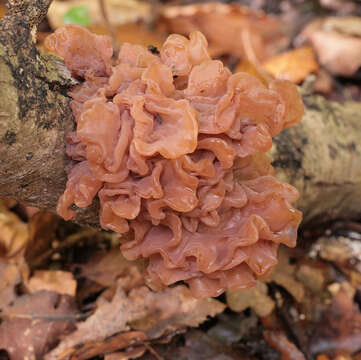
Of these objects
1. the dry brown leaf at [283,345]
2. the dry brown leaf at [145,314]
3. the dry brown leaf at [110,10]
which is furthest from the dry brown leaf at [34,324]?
the dry brown leaf at [110,10]

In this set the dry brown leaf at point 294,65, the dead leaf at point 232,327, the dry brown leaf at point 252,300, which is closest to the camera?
the dead leaf at point 232,327

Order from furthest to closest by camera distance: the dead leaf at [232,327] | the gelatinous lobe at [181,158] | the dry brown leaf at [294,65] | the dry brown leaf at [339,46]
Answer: the dry brown leaf at [339,46]
the dry brown leaf at [294,65]
the dead leaf at [232,327]
the gelatinous lobe at [181,158]

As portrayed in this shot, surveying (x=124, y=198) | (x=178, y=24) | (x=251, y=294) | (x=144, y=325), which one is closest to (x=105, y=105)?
(x=124, y=198)

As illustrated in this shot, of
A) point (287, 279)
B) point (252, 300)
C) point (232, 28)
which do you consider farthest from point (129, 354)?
point (232, 28)

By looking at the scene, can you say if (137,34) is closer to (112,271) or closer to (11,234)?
(11,234)

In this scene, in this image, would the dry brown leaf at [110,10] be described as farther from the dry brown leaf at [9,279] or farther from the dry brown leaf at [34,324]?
the dry brown leaf at [34,324]

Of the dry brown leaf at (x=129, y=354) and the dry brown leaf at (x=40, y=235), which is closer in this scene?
the dry brown leaf at (x=129, y=354)

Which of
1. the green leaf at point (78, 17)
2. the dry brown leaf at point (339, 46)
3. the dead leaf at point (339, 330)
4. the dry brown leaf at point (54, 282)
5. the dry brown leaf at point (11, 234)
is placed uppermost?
the green leaf at point (78, 17)

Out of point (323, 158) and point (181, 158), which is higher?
point (181, 158)
